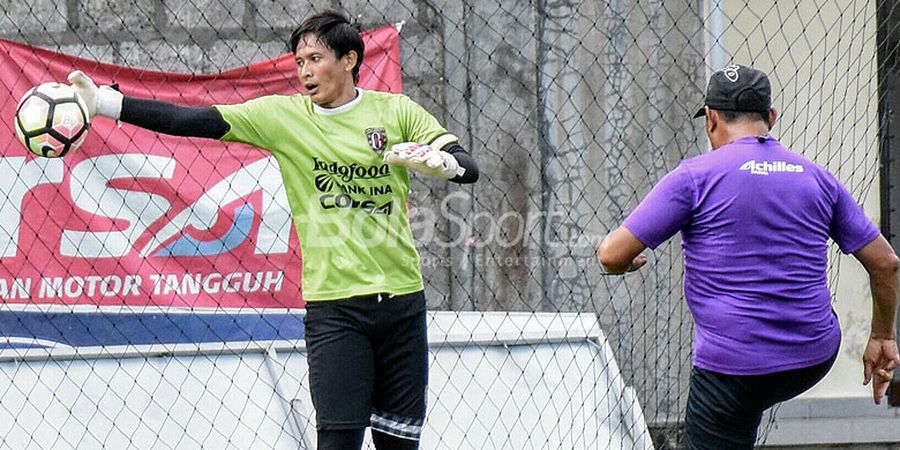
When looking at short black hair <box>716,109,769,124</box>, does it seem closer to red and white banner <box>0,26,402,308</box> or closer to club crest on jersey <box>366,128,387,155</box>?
club crest on jersey <box>366,128,387,155</box>

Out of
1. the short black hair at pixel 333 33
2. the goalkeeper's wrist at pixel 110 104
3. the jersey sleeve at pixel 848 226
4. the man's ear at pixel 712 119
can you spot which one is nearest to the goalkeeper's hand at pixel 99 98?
the goalkeeper's wrist at pixel 110 104

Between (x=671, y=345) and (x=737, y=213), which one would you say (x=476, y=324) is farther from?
(x=737, y=213)

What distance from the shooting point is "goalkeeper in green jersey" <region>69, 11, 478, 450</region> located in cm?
413

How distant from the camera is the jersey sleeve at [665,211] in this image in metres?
3.76

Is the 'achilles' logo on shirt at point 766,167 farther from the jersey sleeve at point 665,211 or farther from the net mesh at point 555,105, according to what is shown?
the net mesh at point 555,105

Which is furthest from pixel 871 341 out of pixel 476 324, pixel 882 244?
pixel 476 324

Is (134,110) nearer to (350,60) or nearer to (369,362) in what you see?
(350,60)

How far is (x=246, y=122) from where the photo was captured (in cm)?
421

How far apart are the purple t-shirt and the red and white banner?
2.92 meters

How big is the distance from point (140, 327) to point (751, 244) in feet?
11.0

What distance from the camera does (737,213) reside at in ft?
12.3

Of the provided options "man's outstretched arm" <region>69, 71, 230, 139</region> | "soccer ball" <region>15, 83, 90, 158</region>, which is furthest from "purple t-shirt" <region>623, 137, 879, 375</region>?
"soccer ball" <region>15, 83, 90, 158</region>

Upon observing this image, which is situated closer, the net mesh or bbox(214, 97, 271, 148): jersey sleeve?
bbox(214, 97, 271, 148): jersey sleeve

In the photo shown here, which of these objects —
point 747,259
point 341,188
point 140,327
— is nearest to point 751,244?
point 747,259
